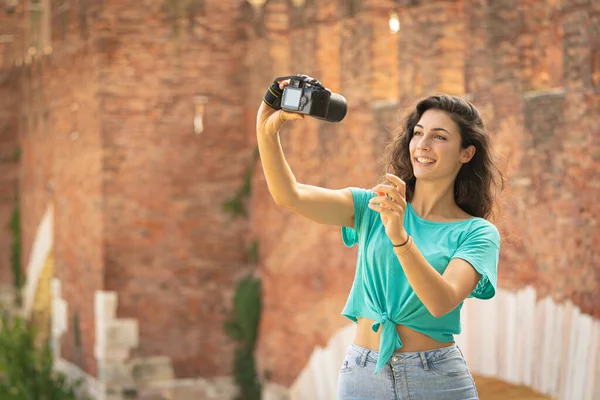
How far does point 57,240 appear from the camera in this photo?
35.2 feet

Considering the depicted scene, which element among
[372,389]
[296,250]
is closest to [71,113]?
[296,250]

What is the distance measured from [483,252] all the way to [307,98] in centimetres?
56

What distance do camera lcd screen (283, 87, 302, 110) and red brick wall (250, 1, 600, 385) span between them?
173 cm

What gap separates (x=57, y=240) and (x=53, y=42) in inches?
75.6

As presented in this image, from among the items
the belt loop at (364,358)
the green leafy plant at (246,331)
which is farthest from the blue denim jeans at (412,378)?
the green leafy plant at (246,331)

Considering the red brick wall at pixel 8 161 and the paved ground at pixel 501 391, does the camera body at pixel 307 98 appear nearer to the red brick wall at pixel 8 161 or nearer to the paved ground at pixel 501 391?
the paved ground at pixel 501 391

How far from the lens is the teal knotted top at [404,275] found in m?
2.60

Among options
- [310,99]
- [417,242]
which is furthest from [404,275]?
[310,99]

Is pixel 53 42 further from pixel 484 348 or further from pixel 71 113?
pixel 484 348

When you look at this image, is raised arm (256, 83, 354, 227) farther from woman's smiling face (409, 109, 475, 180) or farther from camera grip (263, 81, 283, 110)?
woman's smiling face (409, 109, 475, 180)

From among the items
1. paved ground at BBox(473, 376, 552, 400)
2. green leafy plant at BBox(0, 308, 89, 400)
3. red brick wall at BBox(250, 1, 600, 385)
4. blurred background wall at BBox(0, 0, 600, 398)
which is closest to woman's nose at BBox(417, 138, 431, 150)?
red brick wall at BBox(250, 1, 600, 385)

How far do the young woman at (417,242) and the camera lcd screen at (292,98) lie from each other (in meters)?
0.03

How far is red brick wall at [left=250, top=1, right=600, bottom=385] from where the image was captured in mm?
5695

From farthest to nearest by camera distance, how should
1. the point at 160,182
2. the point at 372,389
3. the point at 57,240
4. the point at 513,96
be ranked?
the point at 57,240 → the point at 160,182 → the point at 513,96 → the point at 372,389
